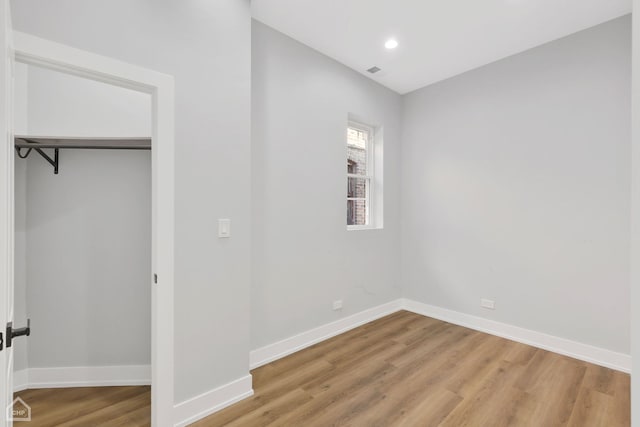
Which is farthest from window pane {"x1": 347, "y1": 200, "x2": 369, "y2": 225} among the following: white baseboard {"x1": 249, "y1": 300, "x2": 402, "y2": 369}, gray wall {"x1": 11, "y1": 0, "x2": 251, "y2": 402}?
gray wall {"x1": 11, "y1": 0, "x2": 251, "y2": 402}

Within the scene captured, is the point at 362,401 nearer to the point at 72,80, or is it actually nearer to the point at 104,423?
Result: the point at 104,423

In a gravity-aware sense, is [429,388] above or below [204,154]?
below

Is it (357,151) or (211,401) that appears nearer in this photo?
(211,401)

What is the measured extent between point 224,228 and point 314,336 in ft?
5.37

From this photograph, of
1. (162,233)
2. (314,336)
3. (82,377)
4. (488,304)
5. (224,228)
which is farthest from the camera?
(488,304)

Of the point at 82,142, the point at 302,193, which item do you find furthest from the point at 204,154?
the point at 302,193

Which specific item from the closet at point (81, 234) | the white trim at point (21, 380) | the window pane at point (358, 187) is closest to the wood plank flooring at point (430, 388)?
the closet at point (81, 234)

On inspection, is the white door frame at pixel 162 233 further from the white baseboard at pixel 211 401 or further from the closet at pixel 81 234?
the closet at pixel 81 234

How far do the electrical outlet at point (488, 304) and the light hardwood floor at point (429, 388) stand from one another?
1.14 ft

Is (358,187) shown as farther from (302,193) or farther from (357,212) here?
(302,193)

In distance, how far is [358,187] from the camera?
150 inches

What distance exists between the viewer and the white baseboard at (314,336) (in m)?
2.57

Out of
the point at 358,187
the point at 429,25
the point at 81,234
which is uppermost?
the point at 429,25

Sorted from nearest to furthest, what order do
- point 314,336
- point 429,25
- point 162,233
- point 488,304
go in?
point 162,233
point 429,25
point 314,336
point 488,304
